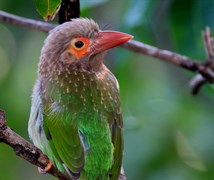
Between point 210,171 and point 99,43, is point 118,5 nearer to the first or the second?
point 210,171

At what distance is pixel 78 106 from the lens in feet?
17.1

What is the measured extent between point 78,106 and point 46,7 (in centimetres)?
83

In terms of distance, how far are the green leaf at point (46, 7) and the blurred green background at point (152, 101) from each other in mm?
1515

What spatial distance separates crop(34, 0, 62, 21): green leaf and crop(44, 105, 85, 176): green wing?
77 cm

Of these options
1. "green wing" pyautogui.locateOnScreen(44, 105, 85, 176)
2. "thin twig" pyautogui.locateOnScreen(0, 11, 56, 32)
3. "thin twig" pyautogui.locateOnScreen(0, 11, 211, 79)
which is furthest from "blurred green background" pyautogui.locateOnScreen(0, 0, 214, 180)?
"green wing" pyautogui.locateOnScreen(44, 105, 85, 176)

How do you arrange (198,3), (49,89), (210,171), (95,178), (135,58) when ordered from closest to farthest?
(95,178), (49,89), (198,3), (210,171), (135,58)

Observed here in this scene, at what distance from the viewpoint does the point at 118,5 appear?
9.14 meters

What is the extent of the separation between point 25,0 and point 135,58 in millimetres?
1830

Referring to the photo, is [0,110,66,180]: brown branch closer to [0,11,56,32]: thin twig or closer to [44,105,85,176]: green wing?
[44,105,85,176]: green wing

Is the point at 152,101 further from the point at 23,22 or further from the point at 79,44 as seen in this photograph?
the point at 79,44

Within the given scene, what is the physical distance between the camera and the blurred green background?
6.55 metres

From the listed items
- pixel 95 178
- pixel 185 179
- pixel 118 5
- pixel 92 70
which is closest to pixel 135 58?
pixel 118 5

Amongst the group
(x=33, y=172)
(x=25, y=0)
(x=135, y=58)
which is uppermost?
(x=25, y=0)

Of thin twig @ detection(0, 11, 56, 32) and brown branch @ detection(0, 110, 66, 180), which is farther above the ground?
brown branch @ detection(0, 110, 66, 180)
